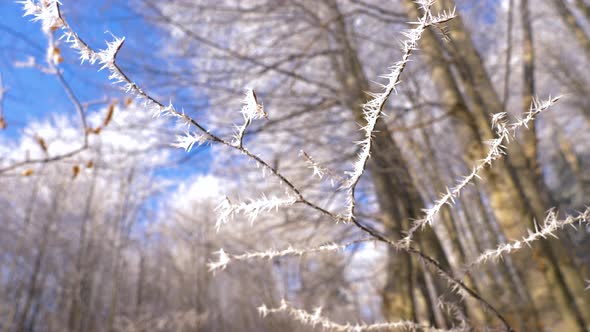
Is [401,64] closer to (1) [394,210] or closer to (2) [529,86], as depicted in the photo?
(2) [529,86]

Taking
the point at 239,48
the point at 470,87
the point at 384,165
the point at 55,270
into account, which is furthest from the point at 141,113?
the point at 55,270

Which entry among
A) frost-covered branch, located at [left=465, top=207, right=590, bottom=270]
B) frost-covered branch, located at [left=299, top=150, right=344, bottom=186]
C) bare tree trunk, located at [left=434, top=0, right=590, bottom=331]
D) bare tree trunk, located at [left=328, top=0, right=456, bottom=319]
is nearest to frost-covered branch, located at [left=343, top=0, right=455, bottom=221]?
frost-covered branch, located at [left=299, top=150, right=344, bottom=186]

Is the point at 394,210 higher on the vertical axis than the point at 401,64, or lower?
higher

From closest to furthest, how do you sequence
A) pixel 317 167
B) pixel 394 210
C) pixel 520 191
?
pixel 317 167 < pixel 520 191 < pixel 394 210

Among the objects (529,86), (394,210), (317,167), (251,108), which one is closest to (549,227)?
(317,167)

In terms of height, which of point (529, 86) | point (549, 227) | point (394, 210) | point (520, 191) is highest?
point (529, 86)

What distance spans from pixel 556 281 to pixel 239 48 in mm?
2832

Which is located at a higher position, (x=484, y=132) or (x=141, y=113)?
(x=141, y=113)

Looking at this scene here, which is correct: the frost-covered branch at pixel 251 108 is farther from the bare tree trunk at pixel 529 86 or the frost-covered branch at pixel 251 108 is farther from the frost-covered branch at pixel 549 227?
the bare tree trunk at pixel 529 86

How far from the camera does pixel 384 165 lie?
2541 mm

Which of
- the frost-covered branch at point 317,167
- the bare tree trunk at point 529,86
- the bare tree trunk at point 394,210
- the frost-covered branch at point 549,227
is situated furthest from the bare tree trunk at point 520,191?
the frost-covered branch at point 317,167

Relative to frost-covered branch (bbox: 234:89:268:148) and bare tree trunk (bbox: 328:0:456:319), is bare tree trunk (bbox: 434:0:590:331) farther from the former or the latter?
frost-covered branch (bbox: 234:89:268:148)

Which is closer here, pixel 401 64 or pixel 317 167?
pixel 401 64

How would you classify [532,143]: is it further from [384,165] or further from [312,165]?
[312,165]
